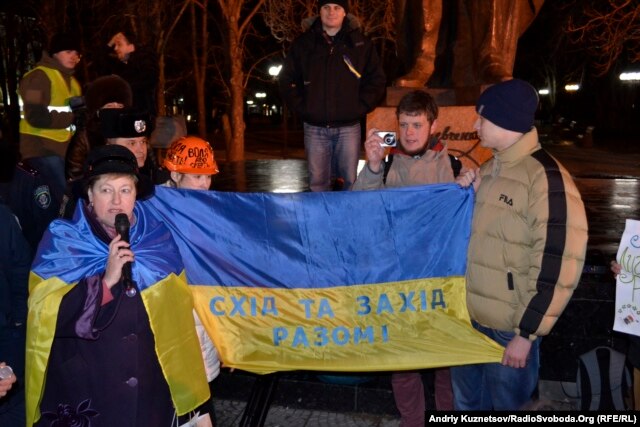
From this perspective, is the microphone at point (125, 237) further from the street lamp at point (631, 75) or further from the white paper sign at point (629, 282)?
the street lamp at point (631, 75)

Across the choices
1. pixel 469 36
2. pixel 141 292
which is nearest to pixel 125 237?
pixel 141 292

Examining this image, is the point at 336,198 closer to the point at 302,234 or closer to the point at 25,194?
the point at 302,234

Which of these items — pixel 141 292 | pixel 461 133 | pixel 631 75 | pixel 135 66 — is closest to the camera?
pixel 141 292

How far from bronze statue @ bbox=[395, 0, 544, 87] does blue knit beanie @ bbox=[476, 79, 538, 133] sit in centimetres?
301

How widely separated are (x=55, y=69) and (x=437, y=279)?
144 inches

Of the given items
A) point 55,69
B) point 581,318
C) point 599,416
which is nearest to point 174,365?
point 599,416

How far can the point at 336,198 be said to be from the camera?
3.64m

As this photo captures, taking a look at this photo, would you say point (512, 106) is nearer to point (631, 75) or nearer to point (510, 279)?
point (510, 279)

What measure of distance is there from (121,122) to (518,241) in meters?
2.28

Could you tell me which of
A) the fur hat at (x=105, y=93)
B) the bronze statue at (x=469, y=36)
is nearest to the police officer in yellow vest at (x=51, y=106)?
the fur hat at (x=105, y=93)

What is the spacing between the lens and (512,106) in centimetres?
293

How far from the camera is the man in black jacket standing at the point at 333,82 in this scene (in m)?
5.10

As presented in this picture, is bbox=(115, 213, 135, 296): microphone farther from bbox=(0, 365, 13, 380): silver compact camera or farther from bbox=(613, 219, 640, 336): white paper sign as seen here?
bbox=(613, 219, 640, 336): white paper sign

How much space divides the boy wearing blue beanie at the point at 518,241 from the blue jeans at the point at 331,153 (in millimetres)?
2107
